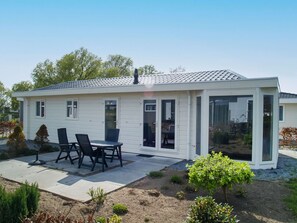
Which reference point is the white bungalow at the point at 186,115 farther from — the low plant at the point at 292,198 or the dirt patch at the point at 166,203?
the dirt patch at the point at 166,203

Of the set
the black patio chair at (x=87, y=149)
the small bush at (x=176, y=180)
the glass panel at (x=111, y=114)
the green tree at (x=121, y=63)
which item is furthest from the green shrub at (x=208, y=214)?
the green tree at (x=121, y=63)

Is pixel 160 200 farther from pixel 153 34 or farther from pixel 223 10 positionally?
pixel 153 34

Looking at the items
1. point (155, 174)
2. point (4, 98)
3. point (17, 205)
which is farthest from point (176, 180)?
point (4, 98)

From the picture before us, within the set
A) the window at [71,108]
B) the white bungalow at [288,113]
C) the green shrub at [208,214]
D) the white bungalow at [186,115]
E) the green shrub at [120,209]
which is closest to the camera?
the green shrub at [208,214]

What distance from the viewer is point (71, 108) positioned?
11.4 metres

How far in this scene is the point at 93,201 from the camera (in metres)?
4.37

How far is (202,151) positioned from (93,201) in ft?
13.5

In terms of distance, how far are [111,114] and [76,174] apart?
405 cm

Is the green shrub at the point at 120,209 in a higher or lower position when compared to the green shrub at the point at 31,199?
lower

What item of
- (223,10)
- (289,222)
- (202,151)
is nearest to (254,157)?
(202,151)

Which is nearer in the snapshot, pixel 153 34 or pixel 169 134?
pixel 169 134

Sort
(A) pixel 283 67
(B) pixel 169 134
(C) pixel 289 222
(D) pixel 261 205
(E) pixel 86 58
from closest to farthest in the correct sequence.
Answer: (C) pixel 289 222 < (D) pixel 261 205 < (B) pixel 169 134 < (A) pixel 283 67 < (E) pixel 86 58

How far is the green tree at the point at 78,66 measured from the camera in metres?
33.5

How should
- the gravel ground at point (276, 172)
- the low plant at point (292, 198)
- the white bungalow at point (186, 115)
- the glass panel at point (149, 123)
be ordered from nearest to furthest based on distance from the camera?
1. the low plant at point (292, 198)
2. the gravel ground at point (276, 172)
3. the white bungalow at point (186, 115)
4. the glass panel at point (149, 123)
